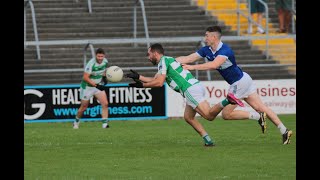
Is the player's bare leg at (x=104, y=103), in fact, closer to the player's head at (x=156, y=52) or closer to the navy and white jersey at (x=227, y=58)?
the navy and white jersey at (x=227, y=58)

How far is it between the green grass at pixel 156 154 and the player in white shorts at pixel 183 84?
0.59 meters

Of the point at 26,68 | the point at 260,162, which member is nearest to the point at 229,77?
the point at 260,162

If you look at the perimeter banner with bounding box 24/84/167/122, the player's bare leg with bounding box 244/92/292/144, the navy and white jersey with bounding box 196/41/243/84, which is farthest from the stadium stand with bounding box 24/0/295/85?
the navy and white jersey with bounding box 196/41/243/84

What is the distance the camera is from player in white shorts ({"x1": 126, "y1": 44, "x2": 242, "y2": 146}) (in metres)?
20.5

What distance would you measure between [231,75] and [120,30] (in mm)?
→ 16692

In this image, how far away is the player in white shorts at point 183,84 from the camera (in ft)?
67.2
